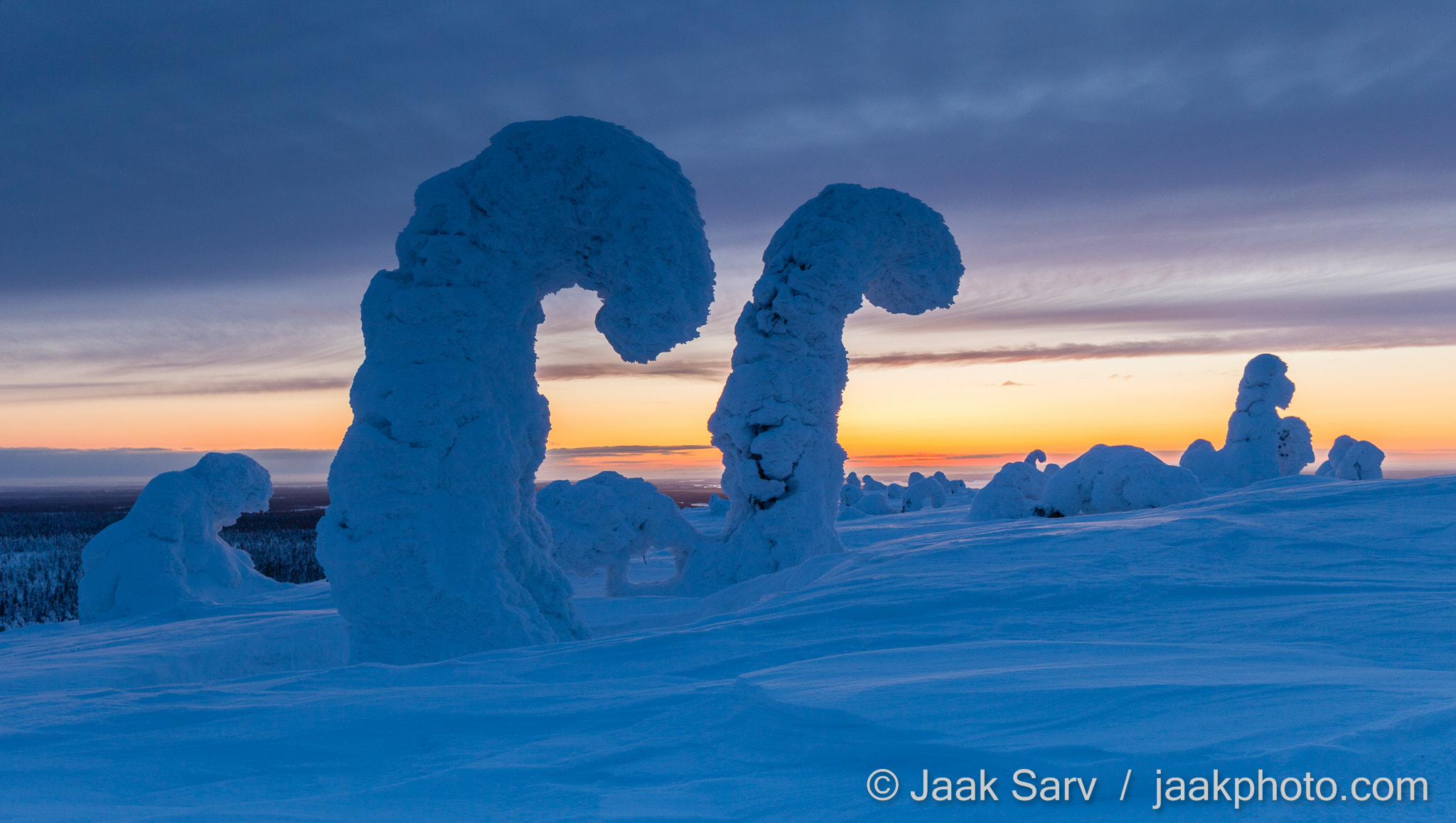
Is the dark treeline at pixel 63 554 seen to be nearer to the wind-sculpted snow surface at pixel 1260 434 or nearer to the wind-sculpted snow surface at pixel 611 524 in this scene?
the wind-sculpted snow surface at pixel 611 524

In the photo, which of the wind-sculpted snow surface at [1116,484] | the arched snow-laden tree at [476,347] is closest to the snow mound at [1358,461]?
the wind-sculpted snow surface at [1116,484]

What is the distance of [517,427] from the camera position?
21.6 ft

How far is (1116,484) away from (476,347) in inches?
524

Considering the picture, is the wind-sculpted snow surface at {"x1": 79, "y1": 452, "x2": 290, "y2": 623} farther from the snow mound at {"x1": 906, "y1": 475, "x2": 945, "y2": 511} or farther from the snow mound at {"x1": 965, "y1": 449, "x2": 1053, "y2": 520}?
the snow mound at {"x1": 906, "y1": 475, "x2": 945, "y2": 511}

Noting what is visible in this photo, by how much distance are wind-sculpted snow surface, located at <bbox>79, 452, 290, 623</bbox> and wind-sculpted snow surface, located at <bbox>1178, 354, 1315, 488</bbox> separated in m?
22.6

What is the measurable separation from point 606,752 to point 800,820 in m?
0.85

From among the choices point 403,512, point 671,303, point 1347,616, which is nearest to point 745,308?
point 671,303

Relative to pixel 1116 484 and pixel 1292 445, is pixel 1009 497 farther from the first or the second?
pixel 1292 445

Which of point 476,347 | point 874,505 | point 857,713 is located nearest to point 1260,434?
point 874,505

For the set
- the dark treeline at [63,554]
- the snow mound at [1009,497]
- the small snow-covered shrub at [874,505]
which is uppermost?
the snow mound at [1009,497]

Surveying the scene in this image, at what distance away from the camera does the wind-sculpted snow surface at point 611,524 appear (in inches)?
460

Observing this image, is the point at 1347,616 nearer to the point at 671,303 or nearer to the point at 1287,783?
the point at 1287,783

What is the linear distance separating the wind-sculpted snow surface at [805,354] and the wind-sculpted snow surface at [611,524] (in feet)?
2.35

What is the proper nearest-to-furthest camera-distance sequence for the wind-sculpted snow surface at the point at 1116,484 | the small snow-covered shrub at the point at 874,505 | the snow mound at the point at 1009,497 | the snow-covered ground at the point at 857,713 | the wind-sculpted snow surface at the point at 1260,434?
the snow-covered ground at the point at 857,713 → the wind-sculpted snow surface at the point at 1116,484 → the snow mound at the point at 1009,497 → the wind-sculpted snow surface at the point at 1260,434 → the small snow-covered shrub at the point at 874,505
